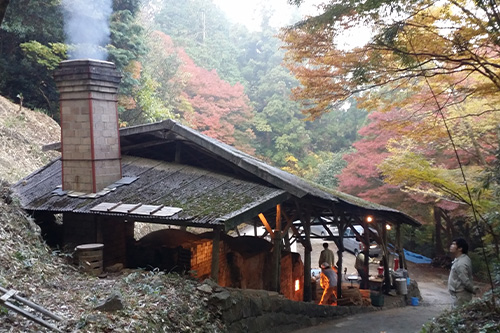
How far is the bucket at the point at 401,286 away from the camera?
516 inches

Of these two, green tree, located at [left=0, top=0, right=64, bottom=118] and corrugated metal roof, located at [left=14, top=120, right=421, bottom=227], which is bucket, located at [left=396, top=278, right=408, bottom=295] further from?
green tree, located at [left=0, top=0, right=64, bottom=118]

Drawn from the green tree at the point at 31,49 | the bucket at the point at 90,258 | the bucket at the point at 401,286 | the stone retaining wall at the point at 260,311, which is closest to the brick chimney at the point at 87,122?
the bucket at the point at 90,258

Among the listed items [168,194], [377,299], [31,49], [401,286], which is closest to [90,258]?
[168,194]

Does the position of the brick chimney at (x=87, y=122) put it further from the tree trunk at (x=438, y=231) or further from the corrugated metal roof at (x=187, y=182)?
the tree trunk at (x=438, y=231)

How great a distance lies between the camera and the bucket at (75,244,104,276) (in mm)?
7102

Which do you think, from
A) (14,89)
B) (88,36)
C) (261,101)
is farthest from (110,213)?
(261,101)

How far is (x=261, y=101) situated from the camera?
3347cm

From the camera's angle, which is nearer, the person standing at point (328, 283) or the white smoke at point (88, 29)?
the white smoke at point (88, 29)

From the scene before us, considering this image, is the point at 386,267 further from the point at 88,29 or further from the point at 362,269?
the point at 88,29

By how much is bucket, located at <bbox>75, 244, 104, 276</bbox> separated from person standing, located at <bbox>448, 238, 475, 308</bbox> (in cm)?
608

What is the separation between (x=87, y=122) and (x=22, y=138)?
844cm

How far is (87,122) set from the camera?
8.79m

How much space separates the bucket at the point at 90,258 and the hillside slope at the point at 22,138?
22.6 ft

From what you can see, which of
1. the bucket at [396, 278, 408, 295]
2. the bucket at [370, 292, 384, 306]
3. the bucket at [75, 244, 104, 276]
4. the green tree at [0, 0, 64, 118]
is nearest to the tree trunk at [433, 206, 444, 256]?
the bucket at [396, 278, 408, 295]
